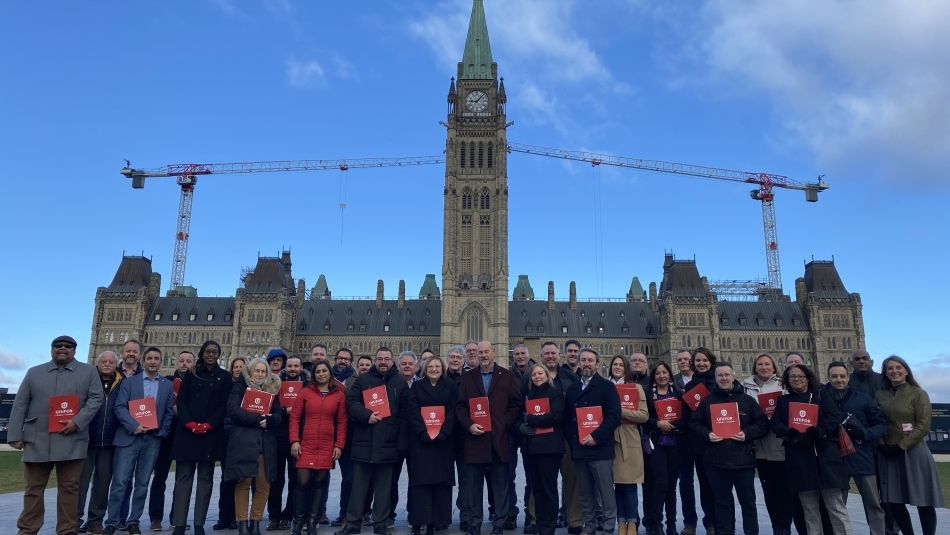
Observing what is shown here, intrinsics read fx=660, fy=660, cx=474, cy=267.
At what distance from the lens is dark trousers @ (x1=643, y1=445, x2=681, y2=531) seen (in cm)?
941

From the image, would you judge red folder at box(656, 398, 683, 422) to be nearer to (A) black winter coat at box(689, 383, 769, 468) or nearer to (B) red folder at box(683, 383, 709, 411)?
(B) red folder at box(683, 383, 709, 411)

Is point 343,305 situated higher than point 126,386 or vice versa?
point 343,305

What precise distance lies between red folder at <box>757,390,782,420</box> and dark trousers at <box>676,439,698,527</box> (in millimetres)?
1267

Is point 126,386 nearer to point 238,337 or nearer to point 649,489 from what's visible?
point 649,489

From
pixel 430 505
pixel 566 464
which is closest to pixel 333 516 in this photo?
pixel 430 505

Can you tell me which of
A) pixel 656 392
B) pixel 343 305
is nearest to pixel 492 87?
pixel 343 305

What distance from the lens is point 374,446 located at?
9.41 m

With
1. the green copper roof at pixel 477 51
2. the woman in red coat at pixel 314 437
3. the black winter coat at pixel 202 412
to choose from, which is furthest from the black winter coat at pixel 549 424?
the green copper roof at pixel 477 51

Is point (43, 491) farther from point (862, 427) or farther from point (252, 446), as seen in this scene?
point (862, 427)

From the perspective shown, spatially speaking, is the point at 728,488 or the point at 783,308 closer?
the point at 728,488

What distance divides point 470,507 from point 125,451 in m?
5.03

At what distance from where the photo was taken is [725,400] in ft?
29.6

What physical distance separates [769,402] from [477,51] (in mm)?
87387

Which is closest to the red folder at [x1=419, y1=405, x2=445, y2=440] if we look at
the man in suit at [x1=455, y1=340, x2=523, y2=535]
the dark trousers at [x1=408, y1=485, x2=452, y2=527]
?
the man in suit at [x1=455, y1=340, x2=523, y2=535]
